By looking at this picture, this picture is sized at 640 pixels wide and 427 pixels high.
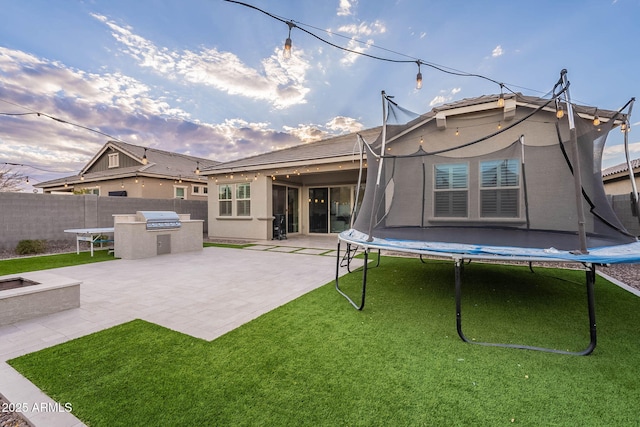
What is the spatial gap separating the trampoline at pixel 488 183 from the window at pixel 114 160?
51.3 feet

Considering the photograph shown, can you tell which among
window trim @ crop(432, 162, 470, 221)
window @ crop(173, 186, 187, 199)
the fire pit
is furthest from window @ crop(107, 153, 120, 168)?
window trim @ crop(432, 162, 470, 221)

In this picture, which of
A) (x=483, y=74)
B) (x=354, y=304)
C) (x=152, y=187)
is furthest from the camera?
(x=152, y=187)

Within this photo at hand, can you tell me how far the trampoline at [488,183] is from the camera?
3561 mm

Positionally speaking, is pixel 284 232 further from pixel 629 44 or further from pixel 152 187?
Answer: pixel 629 44

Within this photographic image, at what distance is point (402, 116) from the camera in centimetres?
447

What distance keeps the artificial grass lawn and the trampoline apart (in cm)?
69

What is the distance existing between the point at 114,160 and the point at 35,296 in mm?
15290

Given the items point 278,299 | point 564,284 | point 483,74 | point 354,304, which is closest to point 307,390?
point 354,304

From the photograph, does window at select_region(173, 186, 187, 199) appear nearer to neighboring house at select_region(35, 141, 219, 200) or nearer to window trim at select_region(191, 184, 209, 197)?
neighboring house at select_region(35, 141, 219, 200)

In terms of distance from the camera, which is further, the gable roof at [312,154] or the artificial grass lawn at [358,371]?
the gable roof at [312,154]

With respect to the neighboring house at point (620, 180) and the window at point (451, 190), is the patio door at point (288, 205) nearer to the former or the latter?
the window at point (451, 190)


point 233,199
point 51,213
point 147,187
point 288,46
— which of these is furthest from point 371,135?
point 147,187

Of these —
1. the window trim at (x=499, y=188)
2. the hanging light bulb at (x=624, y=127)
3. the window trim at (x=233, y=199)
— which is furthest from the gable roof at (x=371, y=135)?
the window trim at (x=499, y=188)

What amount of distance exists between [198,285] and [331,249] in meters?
4.15
